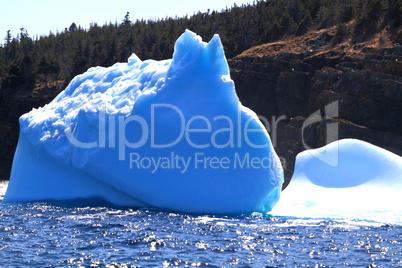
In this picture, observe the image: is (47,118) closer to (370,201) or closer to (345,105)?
(370,201)

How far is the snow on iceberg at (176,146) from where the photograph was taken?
17969mm

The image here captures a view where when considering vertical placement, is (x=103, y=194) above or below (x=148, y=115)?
below

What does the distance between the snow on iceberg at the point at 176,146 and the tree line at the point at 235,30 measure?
2113 cm

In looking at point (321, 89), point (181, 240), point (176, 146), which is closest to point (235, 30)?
point (321, 89)

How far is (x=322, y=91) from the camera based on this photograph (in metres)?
34.6

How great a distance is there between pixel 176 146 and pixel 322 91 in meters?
A: 18.7

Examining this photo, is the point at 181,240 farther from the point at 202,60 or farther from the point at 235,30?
the point at 235,30

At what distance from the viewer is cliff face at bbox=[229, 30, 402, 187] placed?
32.2m

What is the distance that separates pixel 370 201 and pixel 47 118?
12.3 m

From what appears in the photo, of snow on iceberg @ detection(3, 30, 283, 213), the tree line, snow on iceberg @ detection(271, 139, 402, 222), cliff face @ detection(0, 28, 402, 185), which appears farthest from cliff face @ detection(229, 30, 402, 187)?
snow on iceberg @ detection(3, 30, 283, 213)

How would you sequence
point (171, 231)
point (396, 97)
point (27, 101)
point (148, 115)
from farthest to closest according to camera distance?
point (27, 101)
point (396, 97)
point (148, 115)
point (171, 231)

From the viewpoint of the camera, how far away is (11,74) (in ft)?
169

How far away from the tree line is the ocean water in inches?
916

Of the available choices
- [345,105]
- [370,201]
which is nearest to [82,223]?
[370,201]
